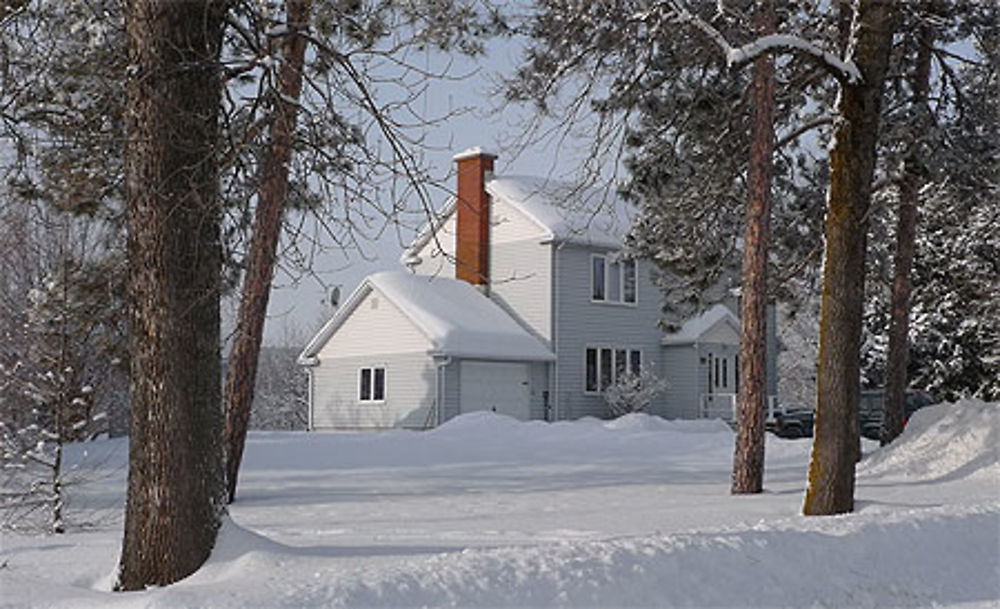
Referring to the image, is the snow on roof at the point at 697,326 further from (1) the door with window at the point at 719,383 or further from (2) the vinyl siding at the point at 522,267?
(2) the vinyl siding at the point at 522,267

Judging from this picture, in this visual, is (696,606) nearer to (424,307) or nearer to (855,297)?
(855,297)

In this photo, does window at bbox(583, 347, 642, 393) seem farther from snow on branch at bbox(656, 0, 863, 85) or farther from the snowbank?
snow on branch at bbox(656, 0, 863, 85)

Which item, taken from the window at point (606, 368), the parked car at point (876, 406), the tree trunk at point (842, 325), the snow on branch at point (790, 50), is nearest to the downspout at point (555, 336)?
the window at point (606, 368)

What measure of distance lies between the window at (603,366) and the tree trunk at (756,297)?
1898 centimetres

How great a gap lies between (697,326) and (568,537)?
26667mm

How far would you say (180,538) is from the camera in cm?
752

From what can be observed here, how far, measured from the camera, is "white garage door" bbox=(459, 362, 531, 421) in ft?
106

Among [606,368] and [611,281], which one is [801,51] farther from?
[606,368]

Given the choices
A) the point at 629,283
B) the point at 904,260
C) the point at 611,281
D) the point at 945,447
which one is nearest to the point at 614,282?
the point at 611,281

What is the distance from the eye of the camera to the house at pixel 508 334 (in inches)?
1282

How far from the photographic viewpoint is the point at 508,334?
3291 cm

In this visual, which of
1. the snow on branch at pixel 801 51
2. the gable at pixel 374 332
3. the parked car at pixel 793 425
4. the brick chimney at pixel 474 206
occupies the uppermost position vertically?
the brick chimney at pixel 474 206

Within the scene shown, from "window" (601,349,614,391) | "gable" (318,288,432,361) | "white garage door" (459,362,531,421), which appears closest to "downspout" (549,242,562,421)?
"white garage door" (459,362,531,421)

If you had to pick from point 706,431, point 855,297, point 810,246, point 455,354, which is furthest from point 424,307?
point 855,297
